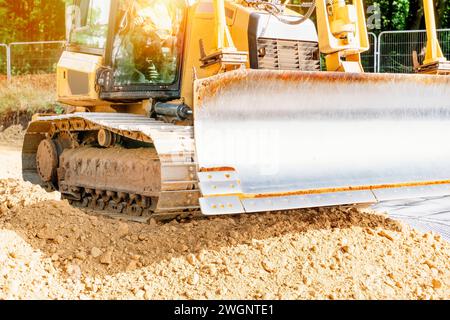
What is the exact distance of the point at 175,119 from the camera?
598 centimetres

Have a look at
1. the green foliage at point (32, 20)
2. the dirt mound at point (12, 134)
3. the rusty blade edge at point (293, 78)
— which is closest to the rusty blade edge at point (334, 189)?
the rusty blade edge at point (293, 78)

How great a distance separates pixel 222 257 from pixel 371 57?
1097 cm

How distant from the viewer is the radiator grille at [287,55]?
6.20 metres

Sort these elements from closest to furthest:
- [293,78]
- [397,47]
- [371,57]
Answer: [293,78] → [397,47] → [371,57]

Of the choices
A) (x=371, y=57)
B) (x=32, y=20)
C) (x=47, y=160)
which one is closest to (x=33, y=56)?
(x=32, y=20)

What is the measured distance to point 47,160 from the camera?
7.62 metres

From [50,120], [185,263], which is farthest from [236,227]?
[50,120]

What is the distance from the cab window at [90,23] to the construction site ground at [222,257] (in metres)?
1.94

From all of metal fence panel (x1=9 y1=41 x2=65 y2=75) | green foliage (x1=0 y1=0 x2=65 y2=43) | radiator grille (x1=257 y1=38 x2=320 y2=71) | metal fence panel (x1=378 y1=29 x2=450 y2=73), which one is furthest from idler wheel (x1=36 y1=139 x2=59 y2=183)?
green foliage (x1=0 y1=0 x2=65 y2=43)

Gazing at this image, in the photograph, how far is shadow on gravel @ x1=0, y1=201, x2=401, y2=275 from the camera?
15.9ft

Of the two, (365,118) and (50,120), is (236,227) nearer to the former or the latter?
(365,118)

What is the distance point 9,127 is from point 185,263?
13.9 metres

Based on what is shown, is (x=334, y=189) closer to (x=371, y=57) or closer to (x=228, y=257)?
(x=228, y=257)

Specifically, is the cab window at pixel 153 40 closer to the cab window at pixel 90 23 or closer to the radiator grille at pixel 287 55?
the cab window at pixel 90 23
